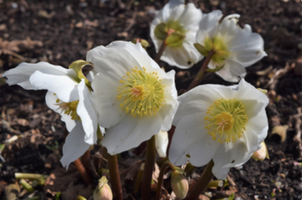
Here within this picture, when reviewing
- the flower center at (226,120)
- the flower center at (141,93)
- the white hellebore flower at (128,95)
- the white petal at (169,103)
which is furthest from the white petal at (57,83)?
the flower center at (226,120)

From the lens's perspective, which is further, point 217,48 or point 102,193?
point 217,48

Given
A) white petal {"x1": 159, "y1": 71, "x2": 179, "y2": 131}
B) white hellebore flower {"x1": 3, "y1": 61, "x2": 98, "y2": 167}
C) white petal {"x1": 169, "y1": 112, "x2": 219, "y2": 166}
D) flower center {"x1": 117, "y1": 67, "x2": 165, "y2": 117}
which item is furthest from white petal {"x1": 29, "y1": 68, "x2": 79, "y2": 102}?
white petal {"x1": 169, "y1": 112, "x2": 219, "y2": 166}

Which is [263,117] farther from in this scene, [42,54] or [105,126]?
[42,54]

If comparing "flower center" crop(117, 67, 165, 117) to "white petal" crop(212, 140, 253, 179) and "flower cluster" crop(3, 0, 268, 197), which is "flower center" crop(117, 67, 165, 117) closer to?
"flower cluster" crop(3, 0, 268, 197)

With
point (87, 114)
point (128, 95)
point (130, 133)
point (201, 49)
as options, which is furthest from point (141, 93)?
point (201, 49)

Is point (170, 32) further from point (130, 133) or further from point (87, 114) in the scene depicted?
point (87, 114)

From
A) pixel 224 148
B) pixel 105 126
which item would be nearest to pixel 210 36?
pixel 224 148

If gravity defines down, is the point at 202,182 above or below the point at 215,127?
below
